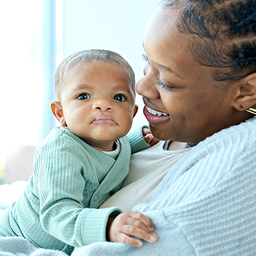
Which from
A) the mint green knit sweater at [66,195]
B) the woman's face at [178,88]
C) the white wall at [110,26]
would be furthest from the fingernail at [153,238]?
the white wall at [110,26]

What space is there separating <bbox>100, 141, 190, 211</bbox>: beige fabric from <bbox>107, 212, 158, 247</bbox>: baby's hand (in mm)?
215

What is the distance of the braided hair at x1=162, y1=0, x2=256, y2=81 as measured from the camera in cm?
80

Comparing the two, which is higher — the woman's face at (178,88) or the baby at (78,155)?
the woman's face at (178,88)

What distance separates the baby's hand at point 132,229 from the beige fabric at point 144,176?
0.22 meters

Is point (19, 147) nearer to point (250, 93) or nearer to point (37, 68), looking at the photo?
point (37, 68)

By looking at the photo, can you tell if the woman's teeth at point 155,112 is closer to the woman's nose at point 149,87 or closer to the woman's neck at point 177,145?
the woman's nose at point 149,87

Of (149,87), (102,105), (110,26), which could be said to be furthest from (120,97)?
(110,26)

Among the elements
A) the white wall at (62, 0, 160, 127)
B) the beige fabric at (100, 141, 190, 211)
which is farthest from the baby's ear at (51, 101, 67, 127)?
the white wall at (62, 0, 160, 127)

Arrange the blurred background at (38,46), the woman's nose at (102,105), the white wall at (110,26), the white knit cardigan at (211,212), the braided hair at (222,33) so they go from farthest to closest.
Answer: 1. the blurred background at (38,46)
2. the white wall at (110,26)
3. the woman's nose at (102,105)
4. the braided hair at (222,33)
5. the white knit cardigan at (211,212)

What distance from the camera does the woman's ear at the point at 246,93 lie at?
0.87m

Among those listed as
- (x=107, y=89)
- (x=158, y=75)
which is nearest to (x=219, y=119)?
(x=158, y=75)

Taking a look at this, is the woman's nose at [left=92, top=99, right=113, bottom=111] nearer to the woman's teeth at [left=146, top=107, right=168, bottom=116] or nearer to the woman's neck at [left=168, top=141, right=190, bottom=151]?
the woman's teeth at [left=146, top=107, right=168, bottom=116]

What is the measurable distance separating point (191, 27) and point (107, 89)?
0.40 meters

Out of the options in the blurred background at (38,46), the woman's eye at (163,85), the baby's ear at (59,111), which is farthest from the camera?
the blurred background at (38,46)
